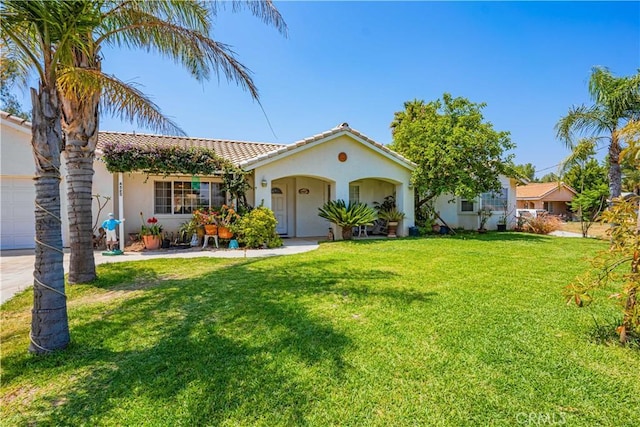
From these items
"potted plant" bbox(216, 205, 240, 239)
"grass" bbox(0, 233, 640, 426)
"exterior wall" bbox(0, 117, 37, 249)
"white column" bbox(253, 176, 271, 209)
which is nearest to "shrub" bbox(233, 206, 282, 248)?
"potted plant" bbox(216, 205, 240, 239)

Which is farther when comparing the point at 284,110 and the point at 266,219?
the point at 266,219

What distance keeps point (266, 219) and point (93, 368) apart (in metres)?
9.46

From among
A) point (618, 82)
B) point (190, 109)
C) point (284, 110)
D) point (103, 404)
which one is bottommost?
point (103, 404)

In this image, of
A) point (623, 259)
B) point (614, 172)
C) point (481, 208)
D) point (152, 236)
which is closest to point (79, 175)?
point (152, 236)

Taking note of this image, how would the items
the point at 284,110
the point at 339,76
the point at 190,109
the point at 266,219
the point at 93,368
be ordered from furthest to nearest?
the point at 339,76 → the point at 266,219 → the point at 284,110 → the point at 190,109 → the point at 93,368

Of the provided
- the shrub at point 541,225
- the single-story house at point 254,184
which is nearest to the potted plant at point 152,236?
the single-story house at point 254,184

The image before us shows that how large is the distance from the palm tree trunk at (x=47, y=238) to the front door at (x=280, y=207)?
1276 centimetres

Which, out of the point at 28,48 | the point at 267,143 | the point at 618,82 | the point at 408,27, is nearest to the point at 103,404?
the point at 28,48

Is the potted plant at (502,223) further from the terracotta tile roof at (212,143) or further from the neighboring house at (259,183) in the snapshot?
the terracotta tile roof at (212,143)

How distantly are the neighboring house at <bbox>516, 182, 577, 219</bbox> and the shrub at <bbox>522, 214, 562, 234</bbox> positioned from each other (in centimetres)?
2026

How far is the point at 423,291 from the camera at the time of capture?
6.33m

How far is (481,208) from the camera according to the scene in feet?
67.6

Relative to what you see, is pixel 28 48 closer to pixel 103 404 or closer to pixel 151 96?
pixel 151 96

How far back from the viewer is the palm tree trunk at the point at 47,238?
3963 millimetres
